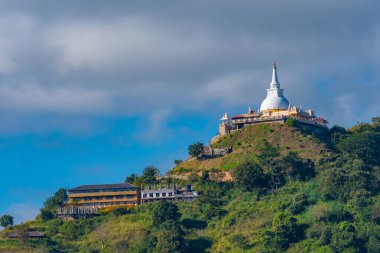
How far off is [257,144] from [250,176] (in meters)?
13.8

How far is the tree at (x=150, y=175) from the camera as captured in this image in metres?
155

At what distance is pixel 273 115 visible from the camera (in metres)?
164

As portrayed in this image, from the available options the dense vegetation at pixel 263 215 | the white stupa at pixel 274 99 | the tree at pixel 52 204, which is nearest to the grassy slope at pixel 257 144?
the dense vegetation at pixel 263 215

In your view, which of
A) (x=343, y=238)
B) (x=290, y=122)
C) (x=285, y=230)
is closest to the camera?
(x=343, y=238)

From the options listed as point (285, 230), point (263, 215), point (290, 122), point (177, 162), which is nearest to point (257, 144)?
point (290, 122)

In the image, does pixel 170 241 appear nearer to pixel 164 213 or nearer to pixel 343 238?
pixel 164 213

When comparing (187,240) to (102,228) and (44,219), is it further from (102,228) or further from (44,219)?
(44,219)

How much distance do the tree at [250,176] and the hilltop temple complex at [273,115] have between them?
1834cm

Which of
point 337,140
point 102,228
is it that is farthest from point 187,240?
point 337,140

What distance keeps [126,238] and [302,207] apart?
24.0m

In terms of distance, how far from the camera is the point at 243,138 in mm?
162125

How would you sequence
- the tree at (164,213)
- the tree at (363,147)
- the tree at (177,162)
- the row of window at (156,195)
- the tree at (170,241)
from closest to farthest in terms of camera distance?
the tree at (170,241) → the tree at (164,213) → the row of window at (156,195) → the tree at (363,147) → the tree at (177,162)

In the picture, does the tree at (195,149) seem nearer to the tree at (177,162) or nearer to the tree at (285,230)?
the tree at (177,162)

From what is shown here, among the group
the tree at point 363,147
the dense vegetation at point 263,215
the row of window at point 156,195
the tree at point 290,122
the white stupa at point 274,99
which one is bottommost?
the dense vegetation at point 263,215
